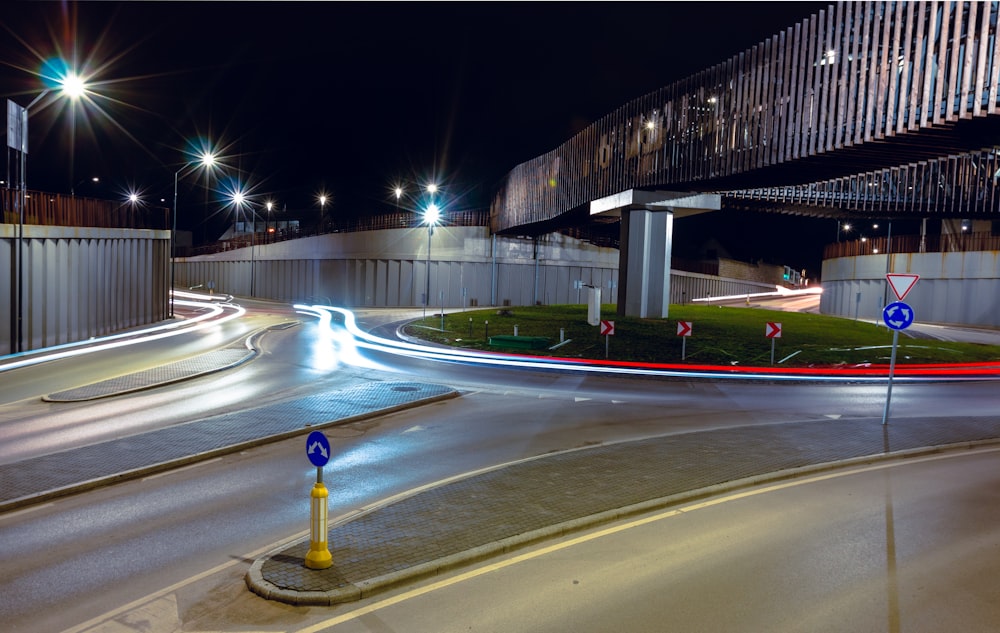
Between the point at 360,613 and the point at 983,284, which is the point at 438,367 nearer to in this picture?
the point at 360,613

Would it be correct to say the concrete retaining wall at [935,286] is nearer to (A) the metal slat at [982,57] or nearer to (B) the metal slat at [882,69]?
(B) the metal slat at [882,69]

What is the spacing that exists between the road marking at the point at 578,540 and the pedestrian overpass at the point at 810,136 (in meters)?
11.7

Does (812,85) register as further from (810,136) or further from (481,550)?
(481,550)

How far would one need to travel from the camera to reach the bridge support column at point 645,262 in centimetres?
3288

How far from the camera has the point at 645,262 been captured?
109 ft

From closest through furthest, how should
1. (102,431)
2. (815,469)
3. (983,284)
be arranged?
(815,469) < (102,431) < (983,284)

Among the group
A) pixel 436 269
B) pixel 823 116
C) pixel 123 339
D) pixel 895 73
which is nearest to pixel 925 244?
pixel 823 116

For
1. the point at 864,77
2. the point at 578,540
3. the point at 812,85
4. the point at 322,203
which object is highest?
the point at 322,203

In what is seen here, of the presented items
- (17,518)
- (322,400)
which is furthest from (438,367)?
(17,518)

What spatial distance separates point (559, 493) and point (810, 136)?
60.7 ft

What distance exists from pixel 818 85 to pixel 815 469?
1635 centimetres

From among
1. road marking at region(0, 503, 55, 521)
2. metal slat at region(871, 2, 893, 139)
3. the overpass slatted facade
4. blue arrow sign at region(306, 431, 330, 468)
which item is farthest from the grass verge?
blue arrow sign at region(306, 431, 330, 468)

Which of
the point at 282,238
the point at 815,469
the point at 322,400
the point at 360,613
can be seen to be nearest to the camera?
the point at 360,613

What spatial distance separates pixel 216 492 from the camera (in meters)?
10.1
